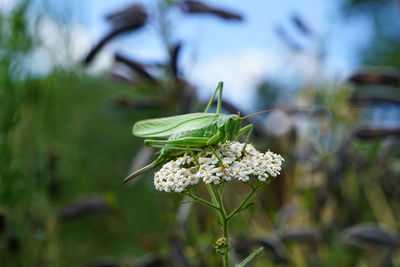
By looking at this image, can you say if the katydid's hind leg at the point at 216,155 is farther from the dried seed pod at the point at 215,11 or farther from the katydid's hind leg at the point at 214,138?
the dried seed pod at the point at 215,11

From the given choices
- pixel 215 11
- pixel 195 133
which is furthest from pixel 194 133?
pixel 215 11

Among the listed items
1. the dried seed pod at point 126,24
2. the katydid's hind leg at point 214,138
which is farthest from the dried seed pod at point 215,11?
the katydid's hind leg at point 214,138

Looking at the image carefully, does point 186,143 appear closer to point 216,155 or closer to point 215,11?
point 216,155

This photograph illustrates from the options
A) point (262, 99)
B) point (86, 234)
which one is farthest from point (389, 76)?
point (262, 99)

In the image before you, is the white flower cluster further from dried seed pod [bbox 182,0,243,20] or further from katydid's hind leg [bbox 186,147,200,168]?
dried seed pod [bbox 182,0,243,20]

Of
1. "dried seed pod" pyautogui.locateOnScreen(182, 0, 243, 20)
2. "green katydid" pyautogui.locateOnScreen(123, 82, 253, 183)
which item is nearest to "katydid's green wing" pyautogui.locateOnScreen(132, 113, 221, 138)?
"green katydid" pyautogui.locateOnScreen(123, 82, 253, 183)

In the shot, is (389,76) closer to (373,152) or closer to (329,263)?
(373,152)
